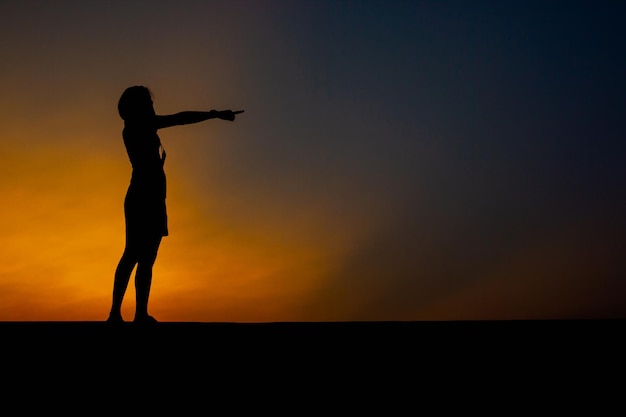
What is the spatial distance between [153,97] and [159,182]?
27.9 inches

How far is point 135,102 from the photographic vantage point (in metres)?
4.84

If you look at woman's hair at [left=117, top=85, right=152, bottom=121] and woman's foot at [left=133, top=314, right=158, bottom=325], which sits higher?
woman's hair at [left=117, top=85, right=152, bottom=121]

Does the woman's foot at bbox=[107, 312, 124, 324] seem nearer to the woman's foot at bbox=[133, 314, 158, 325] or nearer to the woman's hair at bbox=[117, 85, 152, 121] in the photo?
the woman's foot at bbox=[133, 314, 158, 325]

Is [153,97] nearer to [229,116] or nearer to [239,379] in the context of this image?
[229,116]

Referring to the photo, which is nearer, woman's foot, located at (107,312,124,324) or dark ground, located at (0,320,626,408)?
dark ground, located at (0,320,626,408)

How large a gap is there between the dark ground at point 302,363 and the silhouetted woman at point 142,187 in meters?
0.54

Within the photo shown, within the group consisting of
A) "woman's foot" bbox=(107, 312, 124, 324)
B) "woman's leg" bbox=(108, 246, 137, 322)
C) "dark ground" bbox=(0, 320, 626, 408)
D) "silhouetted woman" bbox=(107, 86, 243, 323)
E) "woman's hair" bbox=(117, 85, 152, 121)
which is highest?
"woman's hair" bbox=(117, 85, 152, 121)

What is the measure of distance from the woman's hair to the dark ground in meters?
1.68

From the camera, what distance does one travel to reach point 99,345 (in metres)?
3.73

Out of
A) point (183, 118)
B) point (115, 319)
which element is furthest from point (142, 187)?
point (115, 319)

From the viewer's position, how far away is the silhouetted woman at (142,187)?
15.9ft

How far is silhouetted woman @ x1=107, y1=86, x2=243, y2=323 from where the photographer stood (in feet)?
15.9

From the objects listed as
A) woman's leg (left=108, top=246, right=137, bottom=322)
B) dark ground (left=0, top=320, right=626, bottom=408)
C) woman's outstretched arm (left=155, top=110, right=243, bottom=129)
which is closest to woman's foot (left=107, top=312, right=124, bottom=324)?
woman's leg (left=108, top=246, right=137, bottom=322)

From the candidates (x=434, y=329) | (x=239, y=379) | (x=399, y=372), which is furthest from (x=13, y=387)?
(x=434, y=329)
